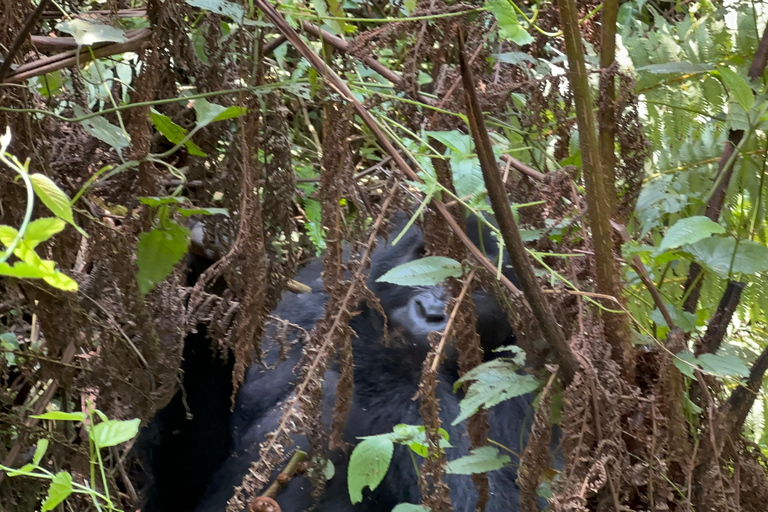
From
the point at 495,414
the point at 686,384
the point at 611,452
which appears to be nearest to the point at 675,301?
the point at 686,384

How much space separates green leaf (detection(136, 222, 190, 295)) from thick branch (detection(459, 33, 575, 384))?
0.43 m

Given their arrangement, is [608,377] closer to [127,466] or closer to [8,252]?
[8,252]

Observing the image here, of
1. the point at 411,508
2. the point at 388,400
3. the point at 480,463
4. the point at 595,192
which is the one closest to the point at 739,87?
the point at 595,192

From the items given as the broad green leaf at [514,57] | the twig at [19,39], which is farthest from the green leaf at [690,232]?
the twig at [19,39]

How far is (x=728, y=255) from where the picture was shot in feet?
2.02

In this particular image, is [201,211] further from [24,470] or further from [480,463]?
[480,463]

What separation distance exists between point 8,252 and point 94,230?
534 millimetres

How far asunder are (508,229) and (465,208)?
0.23 metres

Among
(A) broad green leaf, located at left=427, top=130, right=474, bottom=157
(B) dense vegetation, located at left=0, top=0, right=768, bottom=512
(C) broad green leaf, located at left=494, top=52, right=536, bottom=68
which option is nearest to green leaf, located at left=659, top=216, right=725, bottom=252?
(B) dense vegetation, located at left=0, top=0, right=768, bottom=512

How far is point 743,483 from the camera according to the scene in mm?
607

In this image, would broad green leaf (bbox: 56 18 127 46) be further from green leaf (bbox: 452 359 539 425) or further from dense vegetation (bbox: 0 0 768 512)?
green leaf (bbox: 452 359 539 425)

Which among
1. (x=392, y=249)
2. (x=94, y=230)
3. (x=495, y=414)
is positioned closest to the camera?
(x=94, y=230)

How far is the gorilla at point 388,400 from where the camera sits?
120cm

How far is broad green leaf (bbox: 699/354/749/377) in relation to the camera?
0.56 metres
